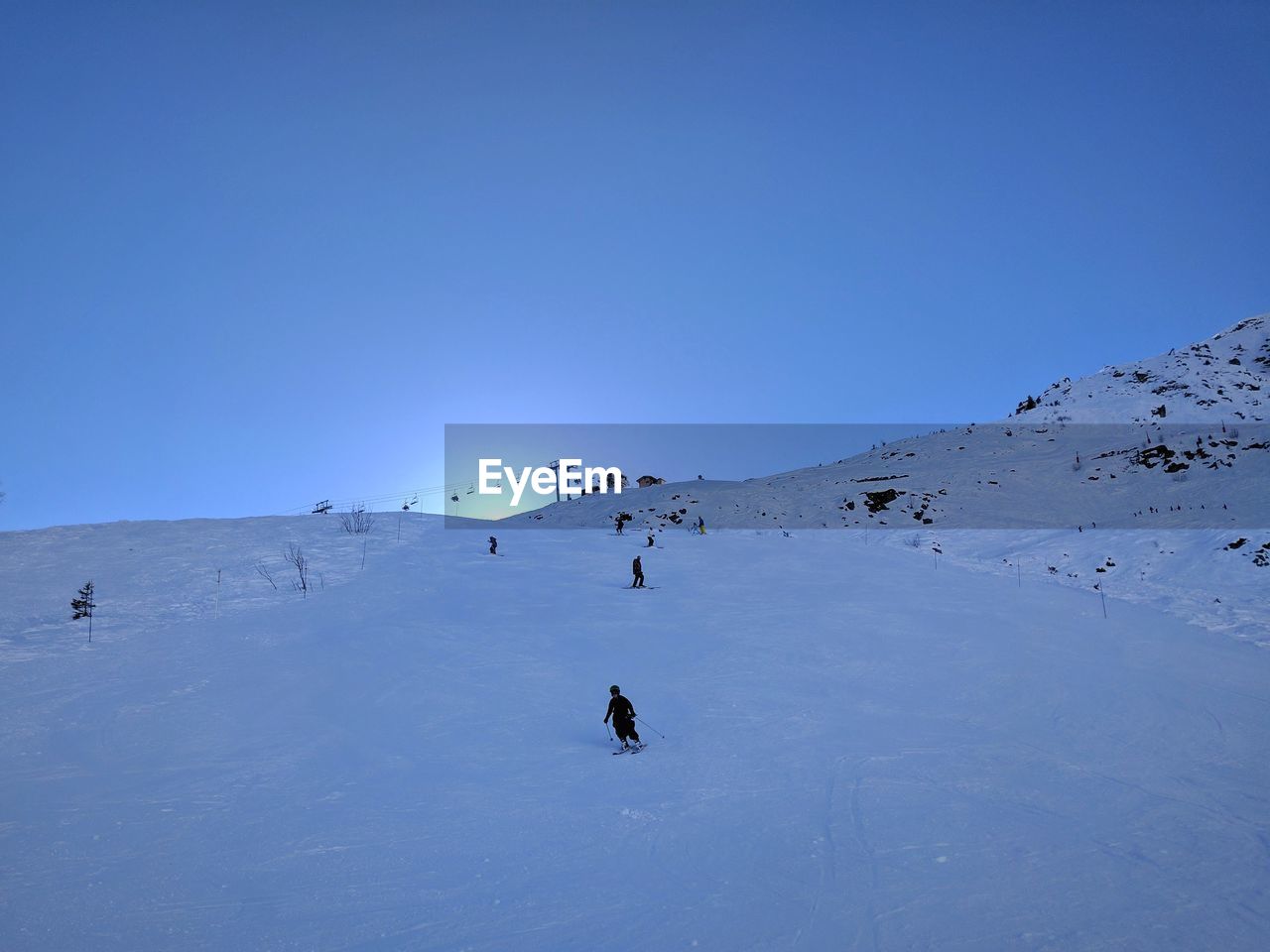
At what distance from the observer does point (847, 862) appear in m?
7.41

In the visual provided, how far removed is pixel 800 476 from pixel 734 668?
45.9 metres

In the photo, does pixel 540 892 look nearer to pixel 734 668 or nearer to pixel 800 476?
pixel 734 668

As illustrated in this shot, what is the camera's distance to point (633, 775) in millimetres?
10094

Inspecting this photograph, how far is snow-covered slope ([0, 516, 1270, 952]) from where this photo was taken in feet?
21.6

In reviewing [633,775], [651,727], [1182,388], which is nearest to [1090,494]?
[1182,388]

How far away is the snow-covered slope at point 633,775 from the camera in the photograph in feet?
21.6

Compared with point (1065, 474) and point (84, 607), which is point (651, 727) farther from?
point (1065, 474)

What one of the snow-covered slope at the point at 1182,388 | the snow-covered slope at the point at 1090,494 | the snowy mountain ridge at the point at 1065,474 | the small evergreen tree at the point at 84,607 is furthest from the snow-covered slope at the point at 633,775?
the snow-covered slope at the point at 1182,388

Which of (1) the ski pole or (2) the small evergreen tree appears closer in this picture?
(1) the ski pole

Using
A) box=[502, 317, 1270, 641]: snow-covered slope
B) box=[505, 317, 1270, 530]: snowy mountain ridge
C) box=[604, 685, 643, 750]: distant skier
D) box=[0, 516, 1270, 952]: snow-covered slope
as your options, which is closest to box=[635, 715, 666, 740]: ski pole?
box=[0, 516, 1270, 952]: snow-covered slope

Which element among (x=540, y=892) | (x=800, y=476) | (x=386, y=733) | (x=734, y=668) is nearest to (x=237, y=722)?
(x=386, y=733)

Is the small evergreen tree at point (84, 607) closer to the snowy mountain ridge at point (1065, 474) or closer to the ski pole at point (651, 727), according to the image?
the ski pole at point (651, 727)

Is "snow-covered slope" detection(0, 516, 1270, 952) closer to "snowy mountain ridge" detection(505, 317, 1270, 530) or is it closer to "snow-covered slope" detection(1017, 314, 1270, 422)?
"snowy mountain ridge" detection(505, 317, 1270, 530)

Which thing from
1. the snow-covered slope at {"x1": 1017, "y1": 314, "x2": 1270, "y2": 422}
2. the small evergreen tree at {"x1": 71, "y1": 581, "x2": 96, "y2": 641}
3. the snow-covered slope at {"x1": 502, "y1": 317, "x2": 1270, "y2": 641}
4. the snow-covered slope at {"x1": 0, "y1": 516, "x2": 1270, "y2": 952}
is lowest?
the snow-covered slope at {"x1": 0, "y1": 516, "x2": 1270, "y2": 952}
